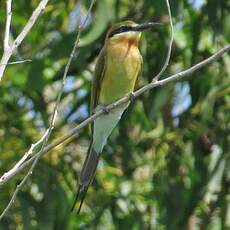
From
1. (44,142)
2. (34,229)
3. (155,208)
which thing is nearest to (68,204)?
(34,229)

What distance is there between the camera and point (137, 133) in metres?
4.96

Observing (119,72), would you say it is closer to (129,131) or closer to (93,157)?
(93,157)

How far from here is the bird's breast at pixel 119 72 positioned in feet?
12.6

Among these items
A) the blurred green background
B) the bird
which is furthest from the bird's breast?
the blurred green background

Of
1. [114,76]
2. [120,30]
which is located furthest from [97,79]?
[120,30]

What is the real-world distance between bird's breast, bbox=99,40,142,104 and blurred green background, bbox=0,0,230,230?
0.33 metres

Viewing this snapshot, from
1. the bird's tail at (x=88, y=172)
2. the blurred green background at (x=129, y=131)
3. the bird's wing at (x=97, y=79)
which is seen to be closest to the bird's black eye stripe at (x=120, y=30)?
the bird's wing at (x=97, y=79)

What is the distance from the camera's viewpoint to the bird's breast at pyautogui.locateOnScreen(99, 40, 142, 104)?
3842 millimetres

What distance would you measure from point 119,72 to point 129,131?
1.05 metres

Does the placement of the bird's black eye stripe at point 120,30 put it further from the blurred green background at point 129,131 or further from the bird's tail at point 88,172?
the bird's tail at point 88,172

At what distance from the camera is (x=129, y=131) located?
4.87 m

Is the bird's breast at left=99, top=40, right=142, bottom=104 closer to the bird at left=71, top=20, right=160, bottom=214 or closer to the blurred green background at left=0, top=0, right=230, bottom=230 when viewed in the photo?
the bird at left=71, top=20, right=160, bottom=214

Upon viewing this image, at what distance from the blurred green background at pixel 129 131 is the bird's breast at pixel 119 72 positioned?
327 mm

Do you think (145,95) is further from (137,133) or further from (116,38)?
(116,38)
